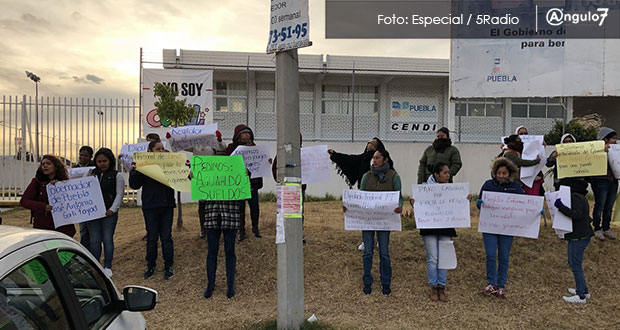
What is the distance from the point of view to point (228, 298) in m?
5.63

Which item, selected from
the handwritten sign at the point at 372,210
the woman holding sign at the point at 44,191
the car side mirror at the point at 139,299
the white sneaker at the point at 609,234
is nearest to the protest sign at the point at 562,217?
the handwritten sign at the point at 372,210

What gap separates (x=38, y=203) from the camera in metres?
5.67

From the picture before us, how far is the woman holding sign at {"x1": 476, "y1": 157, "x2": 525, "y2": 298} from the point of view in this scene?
18.3 feet

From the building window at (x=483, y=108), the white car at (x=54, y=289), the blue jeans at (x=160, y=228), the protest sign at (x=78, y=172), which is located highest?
the building window at (x=483, y=108)

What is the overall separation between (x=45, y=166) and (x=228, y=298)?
9.61 ft

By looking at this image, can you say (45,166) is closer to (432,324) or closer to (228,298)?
→ (228,298)

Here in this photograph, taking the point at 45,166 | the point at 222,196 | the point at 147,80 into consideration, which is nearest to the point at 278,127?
the point at 222,196

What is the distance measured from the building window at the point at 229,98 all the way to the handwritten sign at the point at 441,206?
14.1 m

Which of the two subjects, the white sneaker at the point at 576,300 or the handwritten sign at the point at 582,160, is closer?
the white sneaker at the point at 576,300

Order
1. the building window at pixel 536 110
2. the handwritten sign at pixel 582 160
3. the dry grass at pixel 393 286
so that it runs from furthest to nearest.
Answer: the building window at pixel 536 110 → the handwritten sign at pixel 582 160 → the dry grass at pixel 393 286

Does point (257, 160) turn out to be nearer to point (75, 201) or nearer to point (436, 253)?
point (75, 201)

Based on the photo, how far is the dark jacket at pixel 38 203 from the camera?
5664 mm

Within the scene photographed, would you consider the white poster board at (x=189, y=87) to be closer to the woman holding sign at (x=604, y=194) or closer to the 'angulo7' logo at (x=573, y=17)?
the 'angulo7' logo at (x=573, y=17)

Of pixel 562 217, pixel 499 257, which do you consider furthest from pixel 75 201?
pixel 562 217
